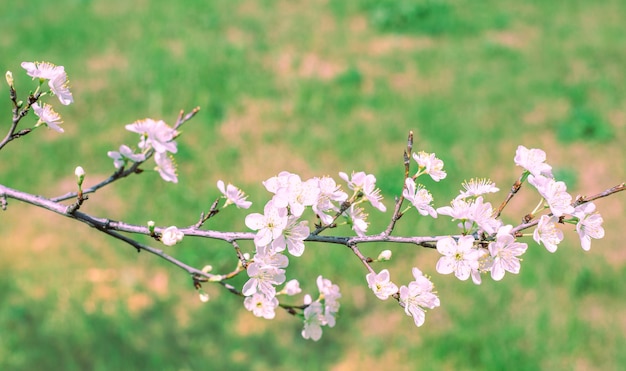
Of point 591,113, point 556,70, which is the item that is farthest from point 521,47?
point 591,113

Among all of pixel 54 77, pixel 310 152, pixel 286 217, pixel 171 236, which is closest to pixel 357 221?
pixel 286 217

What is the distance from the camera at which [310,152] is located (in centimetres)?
590

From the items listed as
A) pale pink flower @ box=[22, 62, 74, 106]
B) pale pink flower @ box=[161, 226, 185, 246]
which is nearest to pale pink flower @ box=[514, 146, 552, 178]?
pale pink flower @ box=[161, 226, 185, 246]

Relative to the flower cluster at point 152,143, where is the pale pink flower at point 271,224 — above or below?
below

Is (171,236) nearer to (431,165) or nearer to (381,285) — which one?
(381,285)

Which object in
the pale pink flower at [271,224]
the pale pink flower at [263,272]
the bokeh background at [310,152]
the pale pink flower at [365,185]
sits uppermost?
the bokeh background at [310,152]

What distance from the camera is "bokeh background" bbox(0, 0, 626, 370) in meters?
4.10

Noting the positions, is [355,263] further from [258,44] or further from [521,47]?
[521,47]

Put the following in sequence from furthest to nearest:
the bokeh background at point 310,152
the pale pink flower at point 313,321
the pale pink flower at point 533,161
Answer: the bokeh background at point 310,152 < the pale pink flower at point 313,321 < the pale pink flower at point 533,161

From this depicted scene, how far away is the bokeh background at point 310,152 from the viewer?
4.10m

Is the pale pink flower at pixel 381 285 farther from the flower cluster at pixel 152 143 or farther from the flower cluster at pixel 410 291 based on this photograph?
the flower cluster at pixel 152 143

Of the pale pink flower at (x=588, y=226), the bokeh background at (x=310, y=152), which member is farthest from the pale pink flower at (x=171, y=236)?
the bokeh background at (x=310, y=152)

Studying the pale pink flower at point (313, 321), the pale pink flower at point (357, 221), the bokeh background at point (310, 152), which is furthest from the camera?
the bokeh background at point (310, 152)

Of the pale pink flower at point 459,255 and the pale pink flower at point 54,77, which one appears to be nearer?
the pale pink flower at point 459,255
